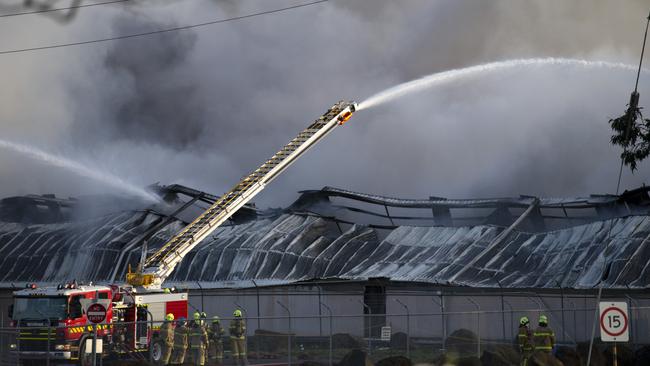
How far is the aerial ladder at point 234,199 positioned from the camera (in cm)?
3703

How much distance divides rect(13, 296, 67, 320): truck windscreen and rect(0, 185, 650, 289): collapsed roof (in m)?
19.5

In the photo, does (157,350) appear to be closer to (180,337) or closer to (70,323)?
(180,337)

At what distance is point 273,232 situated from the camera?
178 ft

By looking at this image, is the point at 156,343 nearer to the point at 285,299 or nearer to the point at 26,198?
the point at 285,299

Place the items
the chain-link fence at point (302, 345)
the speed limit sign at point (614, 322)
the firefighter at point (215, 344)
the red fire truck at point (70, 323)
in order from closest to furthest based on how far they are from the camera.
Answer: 1. the speed limit sign at point (614, 322)
2. the chain-link fence at point (302, 345)
3. the firefighter at point (215, 344)
4. the red fire truck at point (70, 323)

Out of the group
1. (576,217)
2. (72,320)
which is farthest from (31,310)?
(576,217)

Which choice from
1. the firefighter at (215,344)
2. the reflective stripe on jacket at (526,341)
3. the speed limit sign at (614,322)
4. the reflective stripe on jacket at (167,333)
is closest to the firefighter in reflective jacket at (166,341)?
the reflective stripe on jacket at (167,333)

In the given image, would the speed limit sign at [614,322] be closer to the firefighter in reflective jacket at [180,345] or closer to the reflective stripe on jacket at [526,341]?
the reflective stripe on jacket at [526,341]

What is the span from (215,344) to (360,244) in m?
25.5

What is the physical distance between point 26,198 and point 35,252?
1100cm

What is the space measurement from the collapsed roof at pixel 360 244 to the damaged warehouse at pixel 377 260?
0.09m

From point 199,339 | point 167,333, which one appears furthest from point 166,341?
point 199,339

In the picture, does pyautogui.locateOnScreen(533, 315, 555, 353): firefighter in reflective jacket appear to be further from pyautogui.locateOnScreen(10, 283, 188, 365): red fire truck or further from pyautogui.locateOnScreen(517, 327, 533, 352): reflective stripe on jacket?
pyautogui.locateOnScreen(10, 283, 188, 365): red fire truck

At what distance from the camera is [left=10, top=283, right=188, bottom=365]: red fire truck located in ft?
93.5
